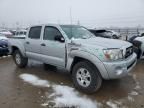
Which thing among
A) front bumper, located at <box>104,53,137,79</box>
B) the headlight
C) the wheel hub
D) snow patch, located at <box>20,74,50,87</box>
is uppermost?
the headlight

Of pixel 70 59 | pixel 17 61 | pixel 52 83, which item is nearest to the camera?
pixel 70 59

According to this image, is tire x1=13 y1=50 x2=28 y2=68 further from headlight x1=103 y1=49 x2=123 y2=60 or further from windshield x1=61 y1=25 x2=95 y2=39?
headlight x1=103 y1=49 x2=123 y2=60

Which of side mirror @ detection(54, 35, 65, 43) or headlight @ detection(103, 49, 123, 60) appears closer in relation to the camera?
headlight @ detection(103, 49, 123, 60)

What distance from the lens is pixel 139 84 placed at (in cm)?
517

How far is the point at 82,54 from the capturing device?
177 inches

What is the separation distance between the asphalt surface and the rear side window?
4.34ft

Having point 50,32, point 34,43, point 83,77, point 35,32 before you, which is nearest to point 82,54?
point 83,77

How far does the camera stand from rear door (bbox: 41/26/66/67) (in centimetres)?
511

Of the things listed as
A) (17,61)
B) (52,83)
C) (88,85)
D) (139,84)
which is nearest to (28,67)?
(17,61)

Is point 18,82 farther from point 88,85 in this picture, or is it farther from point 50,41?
point 88,85

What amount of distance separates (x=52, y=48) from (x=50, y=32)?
60 centimetres

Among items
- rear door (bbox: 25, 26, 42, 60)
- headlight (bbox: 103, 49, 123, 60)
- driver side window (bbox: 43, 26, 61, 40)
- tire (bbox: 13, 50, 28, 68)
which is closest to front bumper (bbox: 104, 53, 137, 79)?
headlight (bbox: 103, 49, 123, 60)

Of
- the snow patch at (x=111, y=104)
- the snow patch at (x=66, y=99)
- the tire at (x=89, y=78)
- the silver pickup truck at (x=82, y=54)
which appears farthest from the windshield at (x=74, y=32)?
the snow patch at (x=111, y=104)

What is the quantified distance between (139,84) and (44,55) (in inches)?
116
